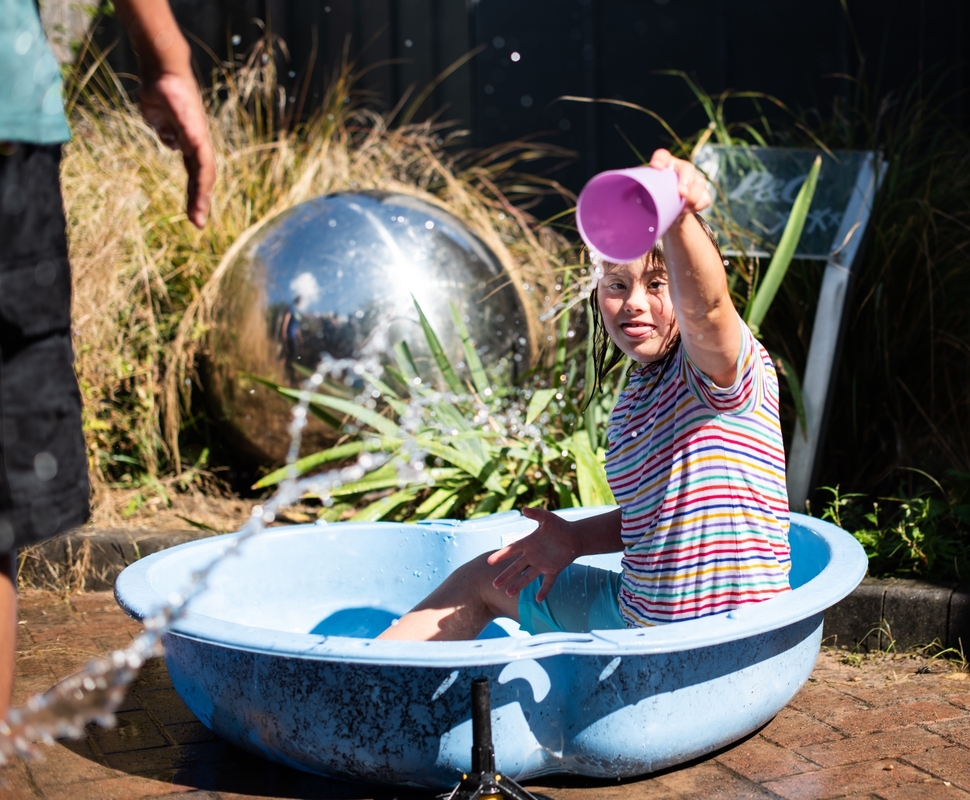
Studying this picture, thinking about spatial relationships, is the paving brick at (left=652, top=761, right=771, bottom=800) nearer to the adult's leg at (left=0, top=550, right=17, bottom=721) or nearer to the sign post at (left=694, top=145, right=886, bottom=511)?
the adult's leg at (left=0, top=550, right=17, bottom=721)

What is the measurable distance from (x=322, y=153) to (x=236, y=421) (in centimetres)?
130

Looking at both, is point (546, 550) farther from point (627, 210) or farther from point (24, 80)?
point (24, 80)

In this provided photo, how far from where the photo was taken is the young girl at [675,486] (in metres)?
2.03

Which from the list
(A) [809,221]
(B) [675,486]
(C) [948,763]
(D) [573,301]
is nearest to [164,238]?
(D) [573,301]

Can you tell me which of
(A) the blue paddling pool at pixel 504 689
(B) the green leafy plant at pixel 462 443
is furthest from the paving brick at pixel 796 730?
(B) the green leafy plant at pixel 462 443

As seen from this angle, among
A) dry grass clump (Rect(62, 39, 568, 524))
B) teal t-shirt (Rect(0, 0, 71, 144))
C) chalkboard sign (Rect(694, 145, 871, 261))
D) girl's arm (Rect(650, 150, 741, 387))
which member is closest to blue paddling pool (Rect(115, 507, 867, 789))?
girl's arm (Rect(650, 150, 741, 387))

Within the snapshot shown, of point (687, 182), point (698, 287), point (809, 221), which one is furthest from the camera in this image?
point (809, 221)

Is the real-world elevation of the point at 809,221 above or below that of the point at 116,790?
above

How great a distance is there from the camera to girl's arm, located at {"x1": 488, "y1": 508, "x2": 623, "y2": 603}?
2139 millimetres

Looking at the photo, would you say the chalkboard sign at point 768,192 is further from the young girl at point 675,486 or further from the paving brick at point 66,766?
the paving brick at point 66,766

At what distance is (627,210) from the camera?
1.60 meters

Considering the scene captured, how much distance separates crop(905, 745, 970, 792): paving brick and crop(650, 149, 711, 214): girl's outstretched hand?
1146mm

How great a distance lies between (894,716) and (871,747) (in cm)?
19

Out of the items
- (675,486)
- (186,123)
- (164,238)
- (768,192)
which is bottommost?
(675,486)
